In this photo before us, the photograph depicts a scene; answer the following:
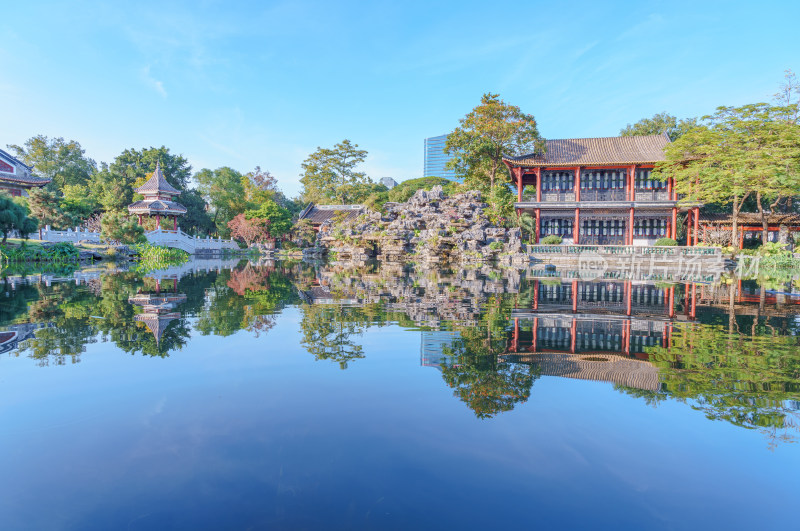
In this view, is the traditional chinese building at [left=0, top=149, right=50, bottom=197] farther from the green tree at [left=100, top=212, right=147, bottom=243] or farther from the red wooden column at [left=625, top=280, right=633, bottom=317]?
the red wooden column at [left=625, top=280, right=633, bottom=317]

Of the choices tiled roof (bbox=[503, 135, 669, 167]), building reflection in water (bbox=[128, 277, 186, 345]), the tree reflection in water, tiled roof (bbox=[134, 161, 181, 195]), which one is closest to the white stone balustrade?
tiled roof (bbox=[134, 161, 181, 195])

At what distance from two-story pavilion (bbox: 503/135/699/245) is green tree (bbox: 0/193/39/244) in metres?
27.8

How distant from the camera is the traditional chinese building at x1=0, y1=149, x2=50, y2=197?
30.8 meters

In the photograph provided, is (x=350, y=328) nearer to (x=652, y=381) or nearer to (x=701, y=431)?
(x=652, y=381)

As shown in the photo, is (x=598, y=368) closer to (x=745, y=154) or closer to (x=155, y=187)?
(x=745, y=154)

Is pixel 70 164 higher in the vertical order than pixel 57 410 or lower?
higher

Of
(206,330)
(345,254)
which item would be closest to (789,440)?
(206,330)

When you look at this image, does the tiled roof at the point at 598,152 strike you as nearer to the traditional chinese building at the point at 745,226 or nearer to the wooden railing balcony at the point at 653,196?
the wooden railing balcony at the point at 653,196

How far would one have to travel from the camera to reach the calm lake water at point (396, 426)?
2.15 metres

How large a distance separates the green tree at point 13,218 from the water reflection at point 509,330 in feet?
47.8

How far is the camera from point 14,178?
30938 mm

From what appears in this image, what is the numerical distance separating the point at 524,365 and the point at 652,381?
47.8 inches

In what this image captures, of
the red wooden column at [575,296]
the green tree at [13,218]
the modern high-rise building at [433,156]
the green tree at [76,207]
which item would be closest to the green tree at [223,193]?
the green tree at [76,207]

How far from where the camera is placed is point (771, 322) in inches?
A: 273
